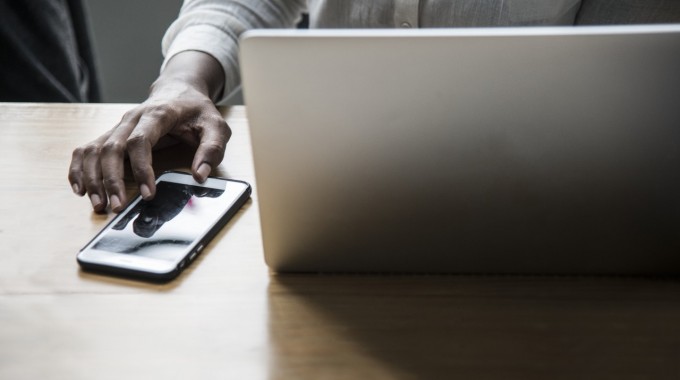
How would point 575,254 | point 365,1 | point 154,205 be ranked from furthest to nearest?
1. point 365,1
2. point 154,205
3. point 575,254

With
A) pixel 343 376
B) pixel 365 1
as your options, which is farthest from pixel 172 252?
pixel 365 1

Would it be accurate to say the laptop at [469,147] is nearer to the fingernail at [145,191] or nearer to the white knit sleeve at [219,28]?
the fingernail at [145,191]

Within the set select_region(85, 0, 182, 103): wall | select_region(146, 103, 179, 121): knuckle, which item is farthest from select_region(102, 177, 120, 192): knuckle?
select_region(85, 0, 182, 103): wall

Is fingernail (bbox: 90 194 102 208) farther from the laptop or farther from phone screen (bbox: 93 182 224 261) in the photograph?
the laptop

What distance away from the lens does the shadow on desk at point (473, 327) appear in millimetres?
519

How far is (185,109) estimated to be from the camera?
2.80ft

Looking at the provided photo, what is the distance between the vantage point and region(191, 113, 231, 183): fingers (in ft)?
2.50

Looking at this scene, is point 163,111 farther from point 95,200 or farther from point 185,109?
point 95,200

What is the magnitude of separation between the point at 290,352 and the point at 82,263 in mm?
216

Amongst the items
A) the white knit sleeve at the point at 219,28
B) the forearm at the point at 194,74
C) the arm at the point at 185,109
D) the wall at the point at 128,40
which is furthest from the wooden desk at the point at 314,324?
the wall at the point at 128,40

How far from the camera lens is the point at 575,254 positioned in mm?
590

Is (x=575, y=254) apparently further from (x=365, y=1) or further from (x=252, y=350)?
(x=365, y=1)

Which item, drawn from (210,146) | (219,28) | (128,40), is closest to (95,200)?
(210,146)

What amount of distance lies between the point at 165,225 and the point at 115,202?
0.08 meters
